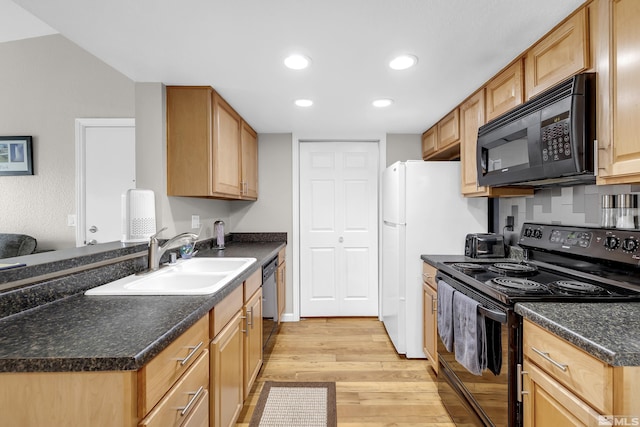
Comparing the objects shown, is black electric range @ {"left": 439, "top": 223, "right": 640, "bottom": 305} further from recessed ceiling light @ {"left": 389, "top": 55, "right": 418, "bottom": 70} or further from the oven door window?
recessed ceiling light @ {"left": 389, "top": 55, "right": 418, "bottom": 70}

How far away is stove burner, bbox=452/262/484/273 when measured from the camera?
5.64ft

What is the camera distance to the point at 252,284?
188cm

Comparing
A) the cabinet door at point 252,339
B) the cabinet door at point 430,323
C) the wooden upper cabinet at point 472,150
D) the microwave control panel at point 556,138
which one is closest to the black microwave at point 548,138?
the microwave control panel at point 556,138

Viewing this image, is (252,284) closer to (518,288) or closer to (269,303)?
(269,303)

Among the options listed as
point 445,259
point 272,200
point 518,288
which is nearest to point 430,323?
point 445,259

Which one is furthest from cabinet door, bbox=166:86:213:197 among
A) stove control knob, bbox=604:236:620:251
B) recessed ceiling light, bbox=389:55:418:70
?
stove control knob, bbox=604:236:620:251

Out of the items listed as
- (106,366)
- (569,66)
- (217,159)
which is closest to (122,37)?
(217,159)

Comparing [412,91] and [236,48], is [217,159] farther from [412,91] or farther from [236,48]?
[412,91]

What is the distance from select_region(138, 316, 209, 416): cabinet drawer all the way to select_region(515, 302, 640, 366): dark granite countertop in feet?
3.94

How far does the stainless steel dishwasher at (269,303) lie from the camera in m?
2.24

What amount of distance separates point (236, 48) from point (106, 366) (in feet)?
4.78

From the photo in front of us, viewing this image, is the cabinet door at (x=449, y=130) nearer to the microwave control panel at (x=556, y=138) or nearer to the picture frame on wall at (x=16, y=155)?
the microwave control panel at (x=556, y=138)

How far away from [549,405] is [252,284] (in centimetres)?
153

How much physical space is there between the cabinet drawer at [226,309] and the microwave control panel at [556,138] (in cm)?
164
